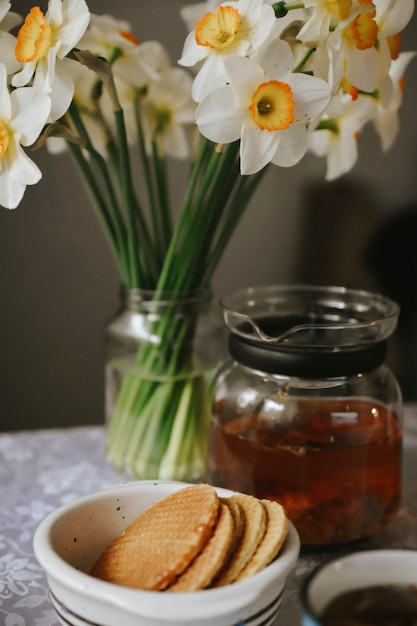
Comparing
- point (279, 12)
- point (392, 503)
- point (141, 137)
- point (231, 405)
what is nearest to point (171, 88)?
point (141, 137)

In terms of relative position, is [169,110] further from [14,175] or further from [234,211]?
[14,175]

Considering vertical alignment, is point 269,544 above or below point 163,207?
below

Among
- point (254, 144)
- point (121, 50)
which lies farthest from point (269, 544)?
point (121, 50)

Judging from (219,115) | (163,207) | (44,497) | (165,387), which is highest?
(219,115)

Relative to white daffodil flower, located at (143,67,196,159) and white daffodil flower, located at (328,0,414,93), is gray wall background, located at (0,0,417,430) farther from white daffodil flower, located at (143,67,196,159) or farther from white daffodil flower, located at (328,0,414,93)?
white daffodil flower, located at (328,0,414,93)

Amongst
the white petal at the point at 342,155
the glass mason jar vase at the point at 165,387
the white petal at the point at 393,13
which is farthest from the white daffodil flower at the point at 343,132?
the glass mason jar vase at the point at 165,387

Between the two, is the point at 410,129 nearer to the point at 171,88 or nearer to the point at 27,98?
the point at 171,88

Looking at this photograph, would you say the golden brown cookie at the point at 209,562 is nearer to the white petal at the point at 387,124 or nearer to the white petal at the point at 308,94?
the white petal at the point at 308,94

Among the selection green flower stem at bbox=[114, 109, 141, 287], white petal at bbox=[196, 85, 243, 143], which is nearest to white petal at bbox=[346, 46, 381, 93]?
white petal at bbox=[196, 85, 243, 143]
